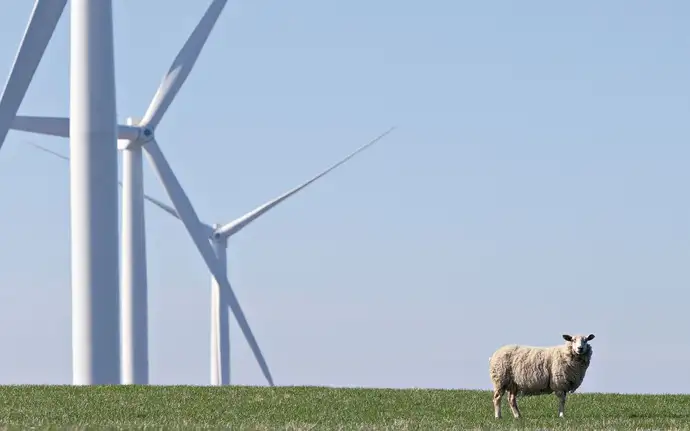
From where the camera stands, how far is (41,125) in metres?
44.1

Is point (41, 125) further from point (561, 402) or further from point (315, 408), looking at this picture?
point (561, 402)

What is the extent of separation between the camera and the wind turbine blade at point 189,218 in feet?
151

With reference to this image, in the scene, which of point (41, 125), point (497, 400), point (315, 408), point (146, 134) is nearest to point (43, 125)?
point (41, 125)

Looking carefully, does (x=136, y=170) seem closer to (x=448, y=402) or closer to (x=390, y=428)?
(x=448, y=402)

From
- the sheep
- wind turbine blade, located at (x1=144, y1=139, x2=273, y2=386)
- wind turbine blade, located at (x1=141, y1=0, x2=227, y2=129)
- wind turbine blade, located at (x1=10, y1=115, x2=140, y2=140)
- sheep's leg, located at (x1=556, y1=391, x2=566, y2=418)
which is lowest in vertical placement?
sheep's leg, located at (x1=556, y1=391, x2=566, y2=418)

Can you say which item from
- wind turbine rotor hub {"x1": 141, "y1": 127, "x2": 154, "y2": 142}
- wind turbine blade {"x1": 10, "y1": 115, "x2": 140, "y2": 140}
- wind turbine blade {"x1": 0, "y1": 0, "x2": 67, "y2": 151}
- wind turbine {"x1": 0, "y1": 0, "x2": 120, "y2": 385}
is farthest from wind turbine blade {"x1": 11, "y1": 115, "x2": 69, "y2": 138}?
wind turbine blade {"x1": 0, "y1": 0, "x2": 67, "y2": 151}

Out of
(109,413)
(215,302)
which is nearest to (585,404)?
(109,413)

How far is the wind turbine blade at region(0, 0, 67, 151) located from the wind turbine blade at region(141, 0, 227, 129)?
5.10 meters

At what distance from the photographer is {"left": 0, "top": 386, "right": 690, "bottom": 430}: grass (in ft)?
76.9

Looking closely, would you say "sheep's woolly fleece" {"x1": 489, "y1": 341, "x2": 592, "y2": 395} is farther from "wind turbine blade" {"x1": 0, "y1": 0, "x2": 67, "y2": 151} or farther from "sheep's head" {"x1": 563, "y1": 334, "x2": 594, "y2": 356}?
"wind turbine blade" {"x1": 0, "y1": 0, "x2": 67, "y2": 151}

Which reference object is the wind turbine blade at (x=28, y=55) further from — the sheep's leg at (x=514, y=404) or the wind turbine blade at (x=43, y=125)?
the sheep's leg at (x=514, y=404)

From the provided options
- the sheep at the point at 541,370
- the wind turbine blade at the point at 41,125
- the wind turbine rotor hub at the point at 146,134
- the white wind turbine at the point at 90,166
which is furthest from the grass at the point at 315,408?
the wind turbine rotor hub at the point at 146,134

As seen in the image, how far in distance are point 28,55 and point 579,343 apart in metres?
19.7

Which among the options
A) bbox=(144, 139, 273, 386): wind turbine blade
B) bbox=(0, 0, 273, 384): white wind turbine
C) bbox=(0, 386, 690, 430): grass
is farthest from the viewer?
bbox=(144, 139, 273, 386): wind turbine blade
